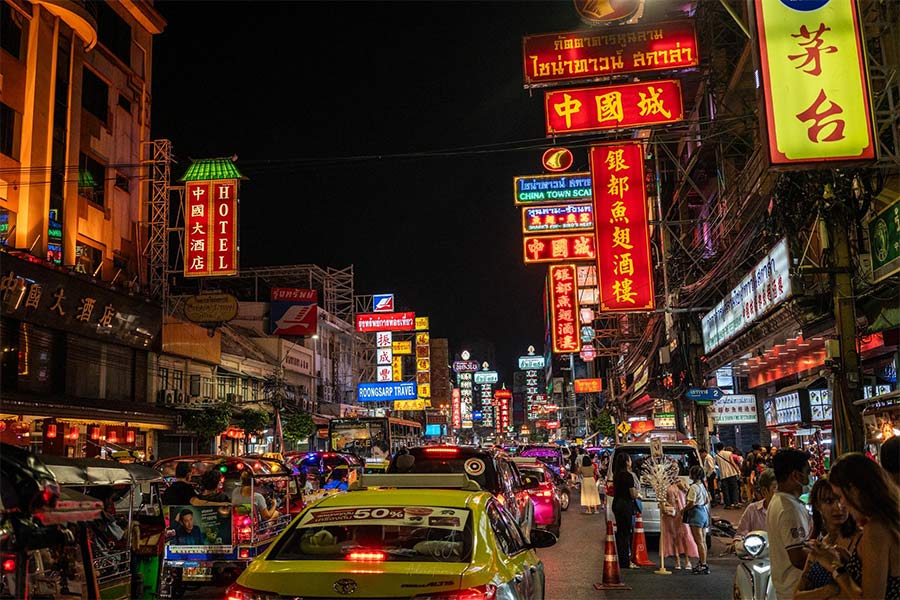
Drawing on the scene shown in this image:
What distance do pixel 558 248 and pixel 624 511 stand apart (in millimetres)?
22780

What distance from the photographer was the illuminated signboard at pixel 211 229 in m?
27.7

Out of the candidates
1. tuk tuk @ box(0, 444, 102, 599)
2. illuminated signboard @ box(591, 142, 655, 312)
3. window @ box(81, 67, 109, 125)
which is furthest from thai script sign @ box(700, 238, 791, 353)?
window @ box(81, 67, 109, 125)

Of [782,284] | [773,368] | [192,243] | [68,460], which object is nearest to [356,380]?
[192,243]

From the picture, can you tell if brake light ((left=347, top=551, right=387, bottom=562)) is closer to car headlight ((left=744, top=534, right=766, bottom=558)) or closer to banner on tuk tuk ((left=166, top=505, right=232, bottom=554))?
car headlight ((left=744, top=534, right=766, bottom=558))

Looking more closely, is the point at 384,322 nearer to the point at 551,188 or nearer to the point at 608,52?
the point at 551,188

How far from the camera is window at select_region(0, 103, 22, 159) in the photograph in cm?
2578

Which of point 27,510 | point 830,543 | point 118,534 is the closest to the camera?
point 27,510

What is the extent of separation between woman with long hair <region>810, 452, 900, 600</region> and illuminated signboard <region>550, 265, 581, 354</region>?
35.1 meters

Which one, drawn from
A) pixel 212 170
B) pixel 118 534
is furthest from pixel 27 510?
pixel 212 170

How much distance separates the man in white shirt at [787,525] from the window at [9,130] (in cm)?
2683

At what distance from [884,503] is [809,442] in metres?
22.5

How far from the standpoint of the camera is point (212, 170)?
28547 mm

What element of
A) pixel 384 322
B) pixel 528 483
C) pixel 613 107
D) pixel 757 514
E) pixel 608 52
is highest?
pixel 608 52

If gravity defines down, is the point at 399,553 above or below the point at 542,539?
above
